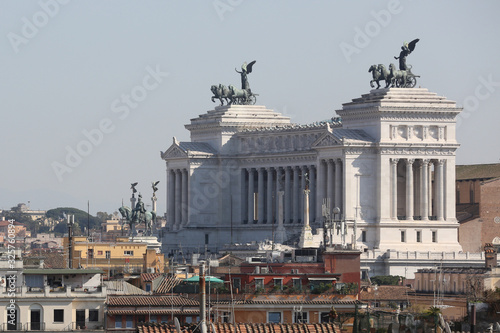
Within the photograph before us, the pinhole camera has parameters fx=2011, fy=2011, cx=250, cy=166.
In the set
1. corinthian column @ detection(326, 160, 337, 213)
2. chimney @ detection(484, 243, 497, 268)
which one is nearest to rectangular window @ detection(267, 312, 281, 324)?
chimney @ detection(484, 243, 497, 268)

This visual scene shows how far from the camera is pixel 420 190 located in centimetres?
19700

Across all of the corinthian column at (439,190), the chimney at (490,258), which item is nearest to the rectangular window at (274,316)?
the chimney at (490,258)

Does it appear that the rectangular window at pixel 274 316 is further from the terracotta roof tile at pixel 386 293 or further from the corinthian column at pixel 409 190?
the corinthian column at pixel 409 190

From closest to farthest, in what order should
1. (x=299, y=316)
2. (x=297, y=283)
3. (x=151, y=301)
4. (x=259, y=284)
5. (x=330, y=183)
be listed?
(x=299, y=316)
(x=151, y=301)
(x=259, y=284)
(x=297, y=283)
(x=330, y=183)

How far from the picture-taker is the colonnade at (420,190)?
196 m

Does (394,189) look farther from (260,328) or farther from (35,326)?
(260,328)

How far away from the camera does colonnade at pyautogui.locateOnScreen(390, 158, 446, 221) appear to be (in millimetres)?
195625

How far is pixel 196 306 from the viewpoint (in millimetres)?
95062

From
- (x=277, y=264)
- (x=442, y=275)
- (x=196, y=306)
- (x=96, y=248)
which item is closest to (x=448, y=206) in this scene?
(x=96, y=248)

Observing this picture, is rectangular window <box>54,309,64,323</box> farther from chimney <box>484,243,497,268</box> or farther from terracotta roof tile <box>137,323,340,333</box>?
chimney <box>484,243,497,268</box>

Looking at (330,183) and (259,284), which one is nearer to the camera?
(259,284)

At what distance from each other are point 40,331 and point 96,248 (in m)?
73.3

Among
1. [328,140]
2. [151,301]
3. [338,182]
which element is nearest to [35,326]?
[151,301]

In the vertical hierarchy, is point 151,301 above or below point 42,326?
above
